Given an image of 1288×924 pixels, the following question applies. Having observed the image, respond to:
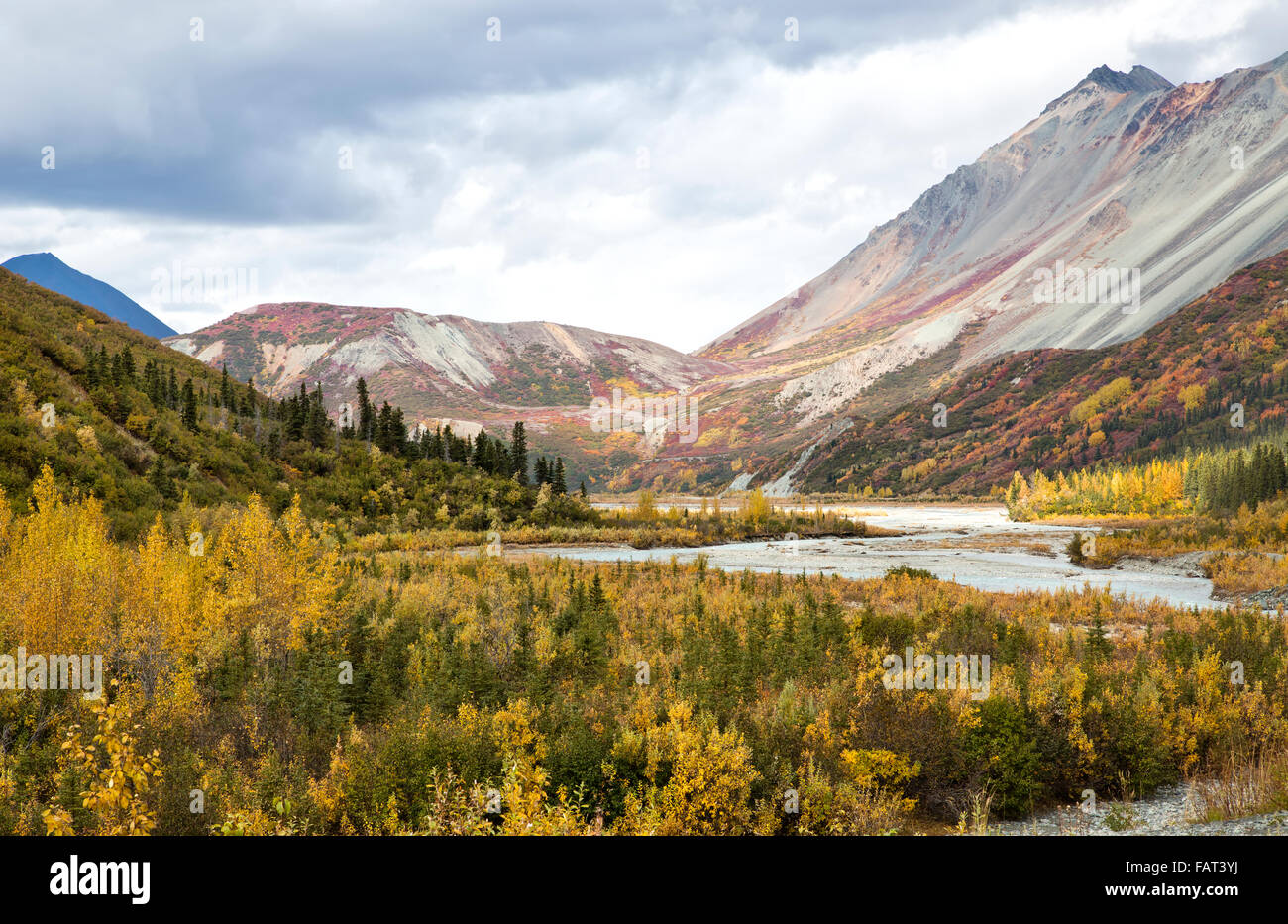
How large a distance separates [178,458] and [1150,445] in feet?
486

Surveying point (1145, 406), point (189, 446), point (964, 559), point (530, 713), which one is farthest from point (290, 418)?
point (1145, 406)

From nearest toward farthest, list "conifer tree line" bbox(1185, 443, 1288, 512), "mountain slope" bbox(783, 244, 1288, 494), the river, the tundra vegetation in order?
the tundra vegetation, the river, "conifer tree line" bbox(1185, 443, 1288, 512), "mountain slope" bbox(783, 244, 1288, 494)

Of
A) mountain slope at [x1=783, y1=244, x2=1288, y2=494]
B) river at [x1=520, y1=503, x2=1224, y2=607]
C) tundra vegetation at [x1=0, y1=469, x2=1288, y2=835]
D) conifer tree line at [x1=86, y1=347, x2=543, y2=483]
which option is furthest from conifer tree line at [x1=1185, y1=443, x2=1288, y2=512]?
mountain slope at [x1=783, y1=244, x2=1288, y2=494]

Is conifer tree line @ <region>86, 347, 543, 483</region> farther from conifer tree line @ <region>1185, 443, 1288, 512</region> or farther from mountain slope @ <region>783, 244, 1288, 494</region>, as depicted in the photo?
mountain slope @ <region>783, 244, 1288, 494</region>

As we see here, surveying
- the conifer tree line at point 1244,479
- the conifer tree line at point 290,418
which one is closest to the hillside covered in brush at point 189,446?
the conifer tree line at point 290,418

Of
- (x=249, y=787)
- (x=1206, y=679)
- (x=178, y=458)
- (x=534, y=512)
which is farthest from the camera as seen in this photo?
(x=534, y=512)

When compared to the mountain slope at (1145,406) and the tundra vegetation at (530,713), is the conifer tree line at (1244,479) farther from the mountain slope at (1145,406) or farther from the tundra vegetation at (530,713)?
the mountain slope at (1145,406)

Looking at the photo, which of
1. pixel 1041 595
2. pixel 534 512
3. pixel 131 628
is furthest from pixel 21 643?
pixel 534 512

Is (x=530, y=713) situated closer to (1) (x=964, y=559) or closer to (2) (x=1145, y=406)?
(1) (x=964, y=559)

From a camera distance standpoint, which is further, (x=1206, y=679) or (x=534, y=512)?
(x=534, y=512)

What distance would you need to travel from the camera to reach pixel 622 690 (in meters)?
12.3
